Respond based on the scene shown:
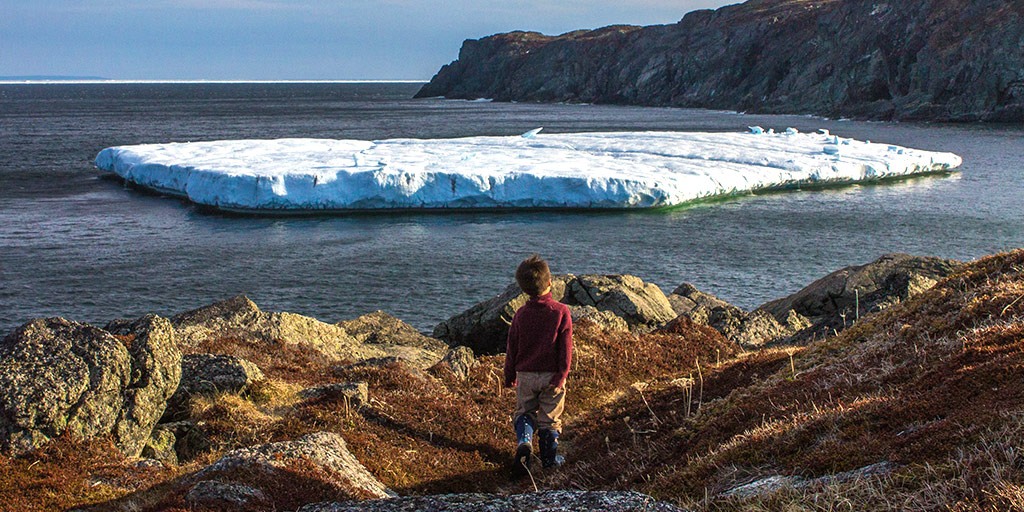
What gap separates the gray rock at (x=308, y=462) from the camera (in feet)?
18.4

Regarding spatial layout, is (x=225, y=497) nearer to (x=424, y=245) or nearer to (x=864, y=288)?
(x=864, y=288)

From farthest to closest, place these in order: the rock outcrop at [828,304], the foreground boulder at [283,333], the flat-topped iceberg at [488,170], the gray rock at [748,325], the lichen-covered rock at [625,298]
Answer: the flat-topped iceberg at [488,170], the lichen-covered rock at [625,298], the rock outcrop at [828,304], the gray rock at [748,325], the foreground boulder at [283,333]

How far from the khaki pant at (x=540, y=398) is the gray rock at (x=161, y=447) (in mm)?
3165

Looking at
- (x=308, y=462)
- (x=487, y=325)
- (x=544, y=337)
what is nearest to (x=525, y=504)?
(x=308, y=462)

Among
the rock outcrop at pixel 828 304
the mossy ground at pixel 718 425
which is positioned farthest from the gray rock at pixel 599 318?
the mossy ground at pixel 718 425

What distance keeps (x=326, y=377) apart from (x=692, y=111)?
124 meters

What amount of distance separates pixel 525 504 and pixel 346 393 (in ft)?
15.0

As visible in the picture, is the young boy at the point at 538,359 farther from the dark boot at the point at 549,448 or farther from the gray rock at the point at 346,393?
the gray rock at the point at 346,393

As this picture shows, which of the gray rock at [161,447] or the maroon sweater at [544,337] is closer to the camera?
the maroon sweater at [544,337]

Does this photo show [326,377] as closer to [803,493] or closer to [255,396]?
[255,396]

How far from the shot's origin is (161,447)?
7430mm

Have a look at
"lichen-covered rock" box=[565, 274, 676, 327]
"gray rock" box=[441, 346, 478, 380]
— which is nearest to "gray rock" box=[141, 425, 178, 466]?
"gray rock" box=[441, 346, 478, 380]

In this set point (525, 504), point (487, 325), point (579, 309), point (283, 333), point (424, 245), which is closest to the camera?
point (525, 504)

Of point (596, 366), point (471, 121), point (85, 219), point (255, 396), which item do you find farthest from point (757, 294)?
point (471, 121)
